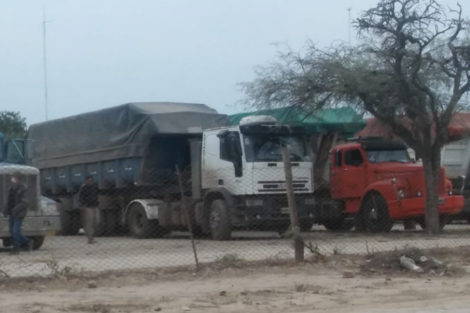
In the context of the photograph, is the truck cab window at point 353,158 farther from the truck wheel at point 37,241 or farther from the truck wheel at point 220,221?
the truck wheel at point 37,241

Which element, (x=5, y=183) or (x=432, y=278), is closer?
(x=432, y=278)

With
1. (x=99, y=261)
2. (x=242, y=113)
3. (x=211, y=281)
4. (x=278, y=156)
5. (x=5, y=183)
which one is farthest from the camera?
(x=242, y=113)

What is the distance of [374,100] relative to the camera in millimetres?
22281

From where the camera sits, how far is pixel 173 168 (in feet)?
78.8

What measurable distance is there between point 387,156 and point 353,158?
0.87m

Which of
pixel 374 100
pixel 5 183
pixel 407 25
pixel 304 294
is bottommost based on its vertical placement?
pixel 304 294

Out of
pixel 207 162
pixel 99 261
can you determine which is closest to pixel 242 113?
pixel 207 162

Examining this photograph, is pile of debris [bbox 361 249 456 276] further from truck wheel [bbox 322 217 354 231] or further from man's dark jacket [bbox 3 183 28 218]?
truck wheel [bbox 322 217 354 231]

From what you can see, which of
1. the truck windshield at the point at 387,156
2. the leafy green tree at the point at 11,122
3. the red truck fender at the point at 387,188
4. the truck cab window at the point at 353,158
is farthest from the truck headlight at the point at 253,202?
the leafy green tree at the point at 11,122

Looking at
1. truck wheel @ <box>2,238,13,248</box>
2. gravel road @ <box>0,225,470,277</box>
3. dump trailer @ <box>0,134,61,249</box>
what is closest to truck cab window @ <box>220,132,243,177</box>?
gravel road @ <box>0,225,470,277</box>

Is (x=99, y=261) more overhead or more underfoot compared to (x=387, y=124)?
more underfoot

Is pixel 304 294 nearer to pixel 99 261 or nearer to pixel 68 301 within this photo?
pixel 68 301

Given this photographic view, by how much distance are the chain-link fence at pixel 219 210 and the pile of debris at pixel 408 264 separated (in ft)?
9.24

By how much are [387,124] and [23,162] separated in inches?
352
